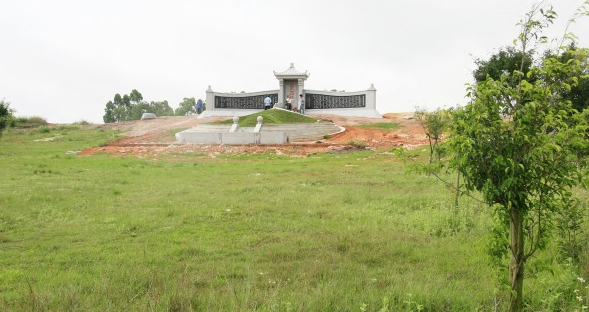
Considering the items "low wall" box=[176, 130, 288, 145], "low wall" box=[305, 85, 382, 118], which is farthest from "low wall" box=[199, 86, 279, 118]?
"low wall" box=[176, 130, 288, 145]

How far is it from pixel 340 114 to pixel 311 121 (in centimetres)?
679

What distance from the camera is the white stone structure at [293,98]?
33000 millimetres

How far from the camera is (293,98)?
34.6 meters

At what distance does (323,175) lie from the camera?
1221 centimetres

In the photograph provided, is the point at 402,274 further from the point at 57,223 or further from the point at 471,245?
the point at 57,223

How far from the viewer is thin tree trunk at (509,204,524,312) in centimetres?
333

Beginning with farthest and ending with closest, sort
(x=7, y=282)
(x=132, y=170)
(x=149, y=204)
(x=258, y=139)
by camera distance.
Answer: (x=258, y=139), (x=132, y=170), (x=149, y=204), (x=7, y=282)

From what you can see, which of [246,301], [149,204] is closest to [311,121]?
[149,204]

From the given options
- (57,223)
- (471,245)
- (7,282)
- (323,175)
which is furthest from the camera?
(323,175)

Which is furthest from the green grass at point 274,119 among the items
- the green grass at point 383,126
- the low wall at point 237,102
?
the low wall at point 237,102

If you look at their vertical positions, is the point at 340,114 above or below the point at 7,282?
above

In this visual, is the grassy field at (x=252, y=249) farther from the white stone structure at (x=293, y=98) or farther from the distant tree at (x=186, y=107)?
the distant tree at (x=186, y=107)

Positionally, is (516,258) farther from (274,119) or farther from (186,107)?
(186,107)

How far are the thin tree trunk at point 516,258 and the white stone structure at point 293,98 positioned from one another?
29.3 meters
